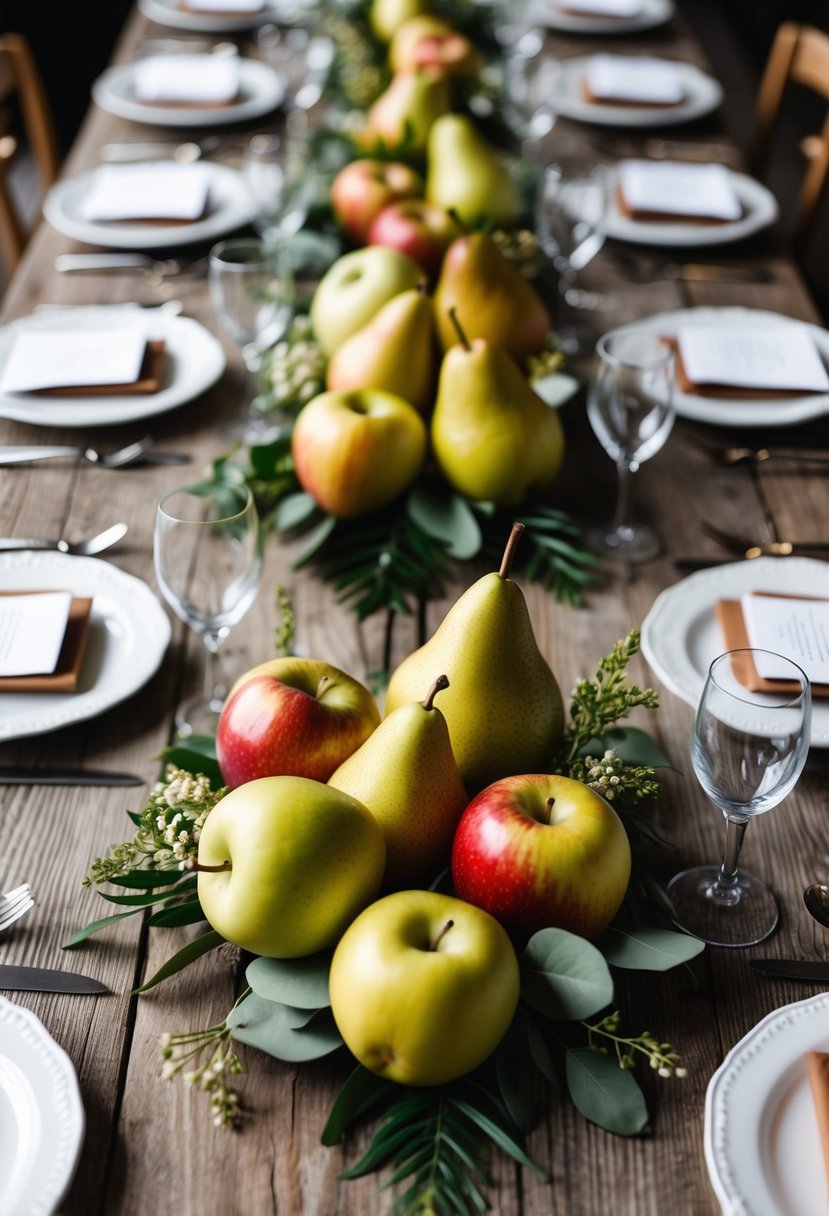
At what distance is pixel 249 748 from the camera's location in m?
0.81

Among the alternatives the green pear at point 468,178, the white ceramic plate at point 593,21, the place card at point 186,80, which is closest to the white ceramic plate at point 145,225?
the green pear at point 468,178

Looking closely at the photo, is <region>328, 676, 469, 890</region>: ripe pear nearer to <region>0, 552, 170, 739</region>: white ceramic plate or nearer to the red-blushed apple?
the red-blushed apple

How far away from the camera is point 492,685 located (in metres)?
0.83

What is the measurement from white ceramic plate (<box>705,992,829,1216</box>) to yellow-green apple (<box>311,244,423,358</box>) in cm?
89

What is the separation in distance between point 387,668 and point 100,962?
38 cm

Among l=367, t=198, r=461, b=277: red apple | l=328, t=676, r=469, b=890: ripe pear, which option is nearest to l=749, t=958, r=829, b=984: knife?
l=328, t=676, r=469, b=890: ripe pear

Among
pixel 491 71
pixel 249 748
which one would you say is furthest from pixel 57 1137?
pixel 491 71

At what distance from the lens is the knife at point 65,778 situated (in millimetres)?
941

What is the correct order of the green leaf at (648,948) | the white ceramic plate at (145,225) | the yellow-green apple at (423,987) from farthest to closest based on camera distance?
the white ceramic plate at (145,225)
the green leaf at (648,948)
the yellow-green apple at (423,987)

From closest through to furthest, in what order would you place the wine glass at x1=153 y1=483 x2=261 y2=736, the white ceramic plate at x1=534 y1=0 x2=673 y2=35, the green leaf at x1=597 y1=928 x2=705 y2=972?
the green leaf at x1=597 y1=928 x2=705 y2=972 → the wine glass at x1=153 y1=483 x2=261 y2=736 → the white ceramic plate at x1=534 y1=0 x2=673 y2=35

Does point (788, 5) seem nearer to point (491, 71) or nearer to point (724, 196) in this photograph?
point (491, 71)

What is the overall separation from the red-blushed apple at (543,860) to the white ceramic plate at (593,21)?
7.35 ft

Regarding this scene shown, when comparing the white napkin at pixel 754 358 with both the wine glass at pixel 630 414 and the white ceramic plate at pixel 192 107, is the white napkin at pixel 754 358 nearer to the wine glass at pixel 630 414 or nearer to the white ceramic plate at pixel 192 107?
the wine glass at pixel 630 414

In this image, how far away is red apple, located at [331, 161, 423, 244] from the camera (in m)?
1.61
